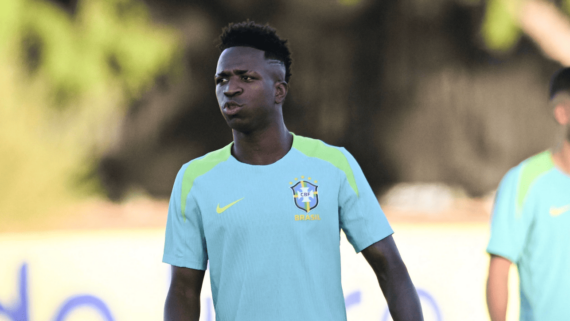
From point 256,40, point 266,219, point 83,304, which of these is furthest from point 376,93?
point 83,304

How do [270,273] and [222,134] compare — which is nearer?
[270,273]

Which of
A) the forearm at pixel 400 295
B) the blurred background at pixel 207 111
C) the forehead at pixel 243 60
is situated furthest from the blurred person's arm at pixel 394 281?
the blurred background at pixel 207 111

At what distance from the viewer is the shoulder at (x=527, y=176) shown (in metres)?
1.73

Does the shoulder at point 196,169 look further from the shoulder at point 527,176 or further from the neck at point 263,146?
the shoulder at point 527,176

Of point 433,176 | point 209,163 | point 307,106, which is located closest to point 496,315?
point 209,163

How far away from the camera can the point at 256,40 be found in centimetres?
170

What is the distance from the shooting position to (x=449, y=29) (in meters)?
2.93

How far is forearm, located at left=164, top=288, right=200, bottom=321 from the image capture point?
1582mm

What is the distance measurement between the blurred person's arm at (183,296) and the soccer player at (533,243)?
0.92m

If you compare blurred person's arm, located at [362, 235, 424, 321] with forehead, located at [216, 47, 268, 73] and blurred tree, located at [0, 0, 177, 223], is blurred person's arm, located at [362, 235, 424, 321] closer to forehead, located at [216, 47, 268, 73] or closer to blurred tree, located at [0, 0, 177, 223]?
forehead, located at [216, 47, 268, 73]

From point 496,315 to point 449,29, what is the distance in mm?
1741

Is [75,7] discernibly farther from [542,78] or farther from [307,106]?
[542,78]

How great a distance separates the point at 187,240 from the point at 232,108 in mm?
417

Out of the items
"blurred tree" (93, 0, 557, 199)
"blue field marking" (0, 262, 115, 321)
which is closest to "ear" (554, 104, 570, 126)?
"blurred tree" (93, 0, 557, 199)
